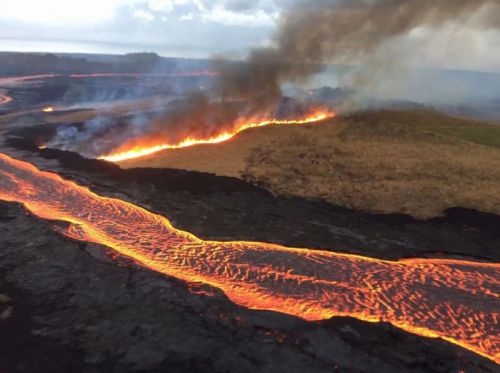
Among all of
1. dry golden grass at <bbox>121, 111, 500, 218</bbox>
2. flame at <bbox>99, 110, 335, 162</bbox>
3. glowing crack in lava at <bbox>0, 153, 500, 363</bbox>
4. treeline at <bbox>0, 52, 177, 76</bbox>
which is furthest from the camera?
treeline at <bbox>0, 52, 177, 76</bbox>

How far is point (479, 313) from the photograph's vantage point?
57.1 ft

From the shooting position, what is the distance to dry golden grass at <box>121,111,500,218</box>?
1184 inches

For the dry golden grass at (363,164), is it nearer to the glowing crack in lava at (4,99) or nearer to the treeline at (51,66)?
the glowing crack in lava at (4,99)

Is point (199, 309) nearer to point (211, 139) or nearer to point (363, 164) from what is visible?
point (363, 164)

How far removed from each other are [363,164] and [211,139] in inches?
692

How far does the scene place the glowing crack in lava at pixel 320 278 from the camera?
55.7 feet

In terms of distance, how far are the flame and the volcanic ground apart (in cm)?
1240

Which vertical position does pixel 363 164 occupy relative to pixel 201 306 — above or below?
above

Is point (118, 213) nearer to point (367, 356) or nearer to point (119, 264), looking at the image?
point (119, 264)

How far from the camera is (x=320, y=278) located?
773 inches

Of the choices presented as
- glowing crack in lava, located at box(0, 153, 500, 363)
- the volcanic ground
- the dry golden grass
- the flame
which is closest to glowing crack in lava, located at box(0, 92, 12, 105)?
the flame

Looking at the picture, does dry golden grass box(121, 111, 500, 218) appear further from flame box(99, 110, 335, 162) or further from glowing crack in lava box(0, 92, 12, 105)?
glowing crack in lava box(0, 92, 12, 105)

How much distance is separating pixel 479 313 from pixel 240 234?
12520 millimetres

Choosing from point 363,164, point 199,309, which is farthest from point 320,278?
point 363,164
